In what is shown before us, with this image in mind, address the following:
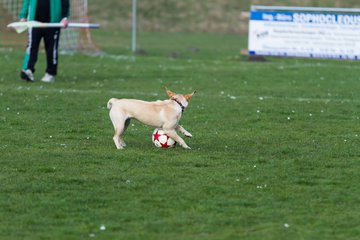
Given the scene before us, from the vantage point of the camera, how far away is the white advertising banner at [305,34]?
915 inches

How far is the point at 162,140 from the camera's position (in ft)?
38.3

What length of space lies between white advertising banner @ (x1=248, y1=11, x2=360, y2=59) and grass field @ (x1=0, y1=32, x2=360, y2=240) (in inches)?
130

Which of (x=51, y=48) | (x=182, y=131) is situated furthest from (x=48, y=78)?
(x=182, y=131)

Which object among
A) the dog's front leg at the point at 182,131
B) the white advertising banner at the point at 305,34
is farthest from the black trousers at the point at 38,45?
the dog's front leg at the point at 182,131

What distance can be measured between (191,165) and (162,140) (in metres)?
1.14

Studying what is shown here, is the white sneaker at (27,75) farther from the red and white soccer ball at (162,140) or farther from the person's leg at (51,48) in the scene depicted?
the red and white soccer ball at (162,140)

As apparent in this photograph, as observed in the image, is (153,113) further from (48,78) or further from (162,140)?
(48,78)

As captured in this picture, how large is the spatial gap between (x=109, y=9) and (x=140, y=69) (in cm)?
2220

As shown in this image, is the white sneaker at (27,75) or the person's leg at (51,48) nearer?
the white sneaker at (27,75)

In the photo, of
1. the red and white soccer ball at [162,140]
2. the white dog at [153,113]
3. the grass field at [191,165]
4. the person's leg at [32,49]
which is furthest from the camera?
the person's leg at [32,49]

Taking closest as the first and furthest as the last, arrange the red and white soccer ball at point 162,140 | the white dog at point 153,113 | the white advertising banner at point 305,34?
the white dog at point 153,113, the red and white soccer ball at point 162,140, the white advertising banner at point 305,34

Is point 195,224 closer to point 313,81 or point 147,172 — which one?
point 147,172

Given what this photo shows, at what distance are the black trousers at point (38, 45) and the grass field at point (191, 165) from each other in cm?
47

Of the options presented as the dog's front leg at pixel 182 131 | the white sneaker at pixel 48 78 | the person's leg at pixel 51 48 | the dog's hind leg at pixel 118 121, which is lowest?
the white sneaker at pixel 48 78
